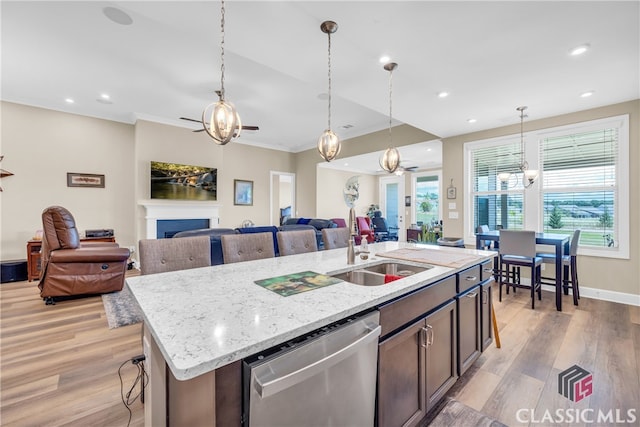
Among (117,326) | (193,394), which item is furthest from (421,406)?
(117,326)

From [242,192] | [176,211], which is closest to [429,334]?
[176,211]

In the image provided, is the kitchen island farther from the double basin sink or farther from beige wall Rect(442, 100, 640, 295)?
beige wall Rect(442, 100, 640, 295)

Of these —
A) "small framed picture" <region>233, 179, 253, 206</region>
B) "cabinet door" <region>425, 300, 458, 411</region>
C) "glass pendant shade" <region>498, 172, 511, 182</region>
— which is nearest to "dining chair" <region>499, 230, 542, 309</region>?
"glass pendant shade" <region>498, 172, 511, 182</region>

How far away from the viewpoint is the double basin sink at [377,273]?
1729 millimetres

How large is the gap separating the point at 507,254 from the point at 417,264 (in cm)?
245

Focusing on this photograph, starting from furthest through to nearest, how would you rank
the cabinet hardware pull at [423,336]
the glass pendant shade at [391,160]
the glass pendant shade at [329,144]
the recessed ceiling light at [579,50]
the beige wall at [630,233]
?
the beige wall at [630,233]
the glass pendant shade at [391,160]
the glass pendant shade at [329,144]
the recessed ceiling light at [579,50]
the cabinet hardware pull at [423,336]

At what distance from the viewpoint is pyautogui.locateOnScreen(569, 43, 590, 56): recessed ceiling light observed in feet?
7.82

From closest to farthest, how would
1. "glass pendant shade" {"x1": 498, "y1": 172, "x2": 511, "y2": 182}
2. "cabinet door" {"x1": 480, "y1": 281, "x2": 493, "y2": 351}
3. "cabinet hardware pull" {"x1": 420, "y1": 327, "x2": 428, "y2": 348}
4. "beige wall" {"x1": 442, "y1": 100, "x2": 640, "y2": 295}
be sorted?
"cabinet hardware pull" {"x1": 420, "y1": 327, "x2": 428, "y2": 348} < "cabinet door" {"x1": 480, "y1": 281, "x2": 493, "y2": 351} < "beige wall" {"x1": 442, "y1": 100, "x2": 640, "y2": 295} < "glass pendant shade" {"x1": 498, "y1": 172, "x2": 511, "y2": 182}

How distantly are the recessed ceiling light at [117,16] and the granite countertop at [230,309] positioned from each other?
2554mm

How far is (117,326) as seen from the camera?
2.77m

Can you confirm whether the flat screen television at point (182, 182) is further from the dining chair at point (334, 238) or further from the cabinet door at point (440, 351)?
the cabinet door at point (440, 351)

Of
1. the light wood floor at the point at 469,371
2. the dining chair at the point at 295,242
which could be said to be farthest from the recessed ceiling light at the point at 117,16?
the light wood floor at the point at 469,371

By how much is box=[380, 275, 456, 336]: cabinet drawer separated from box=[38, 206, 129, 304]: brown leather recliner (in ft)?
12.6

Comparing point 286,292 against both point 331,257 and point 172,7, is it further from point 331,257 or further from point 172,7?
point 172,7
